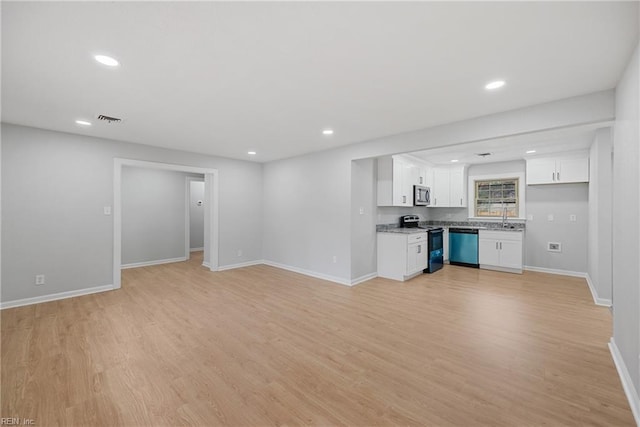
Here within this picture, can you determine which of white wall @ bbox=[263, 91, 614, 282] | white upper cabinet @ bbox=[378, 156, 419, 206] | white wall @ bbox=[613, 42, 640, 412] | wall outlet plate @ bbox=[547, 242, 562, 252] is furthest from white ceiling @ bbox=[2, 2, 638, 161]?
wall outlet plate @ bbox=[547, 242, 562, 252]

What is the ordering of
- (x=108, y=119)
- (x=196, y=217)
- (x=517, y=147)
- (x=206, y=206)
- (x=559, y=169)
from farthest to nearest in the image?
(x=196, y=217) → (x=206, y=206) → (x=559, y=169) → (x=517, y=147) → (x=108, y=119)

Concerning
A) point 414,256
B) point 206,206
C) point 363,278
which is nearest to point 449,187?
point 414,256

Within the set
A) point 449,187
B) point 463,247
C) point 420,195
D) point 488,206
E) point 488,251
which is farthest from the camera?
point 449,187

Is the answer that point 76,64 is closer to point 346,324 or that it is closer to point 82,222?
point 82,222

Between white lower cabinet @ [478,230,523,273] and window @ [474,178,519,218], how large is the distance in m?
0.92

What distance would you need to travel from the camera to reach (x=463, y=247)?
21.0 ft

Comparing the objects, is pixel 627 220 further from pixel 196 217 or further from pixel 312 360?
pixel 196 217

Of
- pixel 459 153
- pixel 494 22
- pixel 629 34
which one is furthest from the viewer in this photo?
pixel 459 153

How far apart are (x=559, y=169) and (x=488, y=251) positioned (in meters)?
2.13

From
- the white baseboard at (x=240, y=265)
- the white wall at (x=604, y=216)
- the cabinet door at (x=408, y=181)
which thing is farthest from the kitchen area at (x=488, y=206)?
the white baseboard at (x=240, y=265)

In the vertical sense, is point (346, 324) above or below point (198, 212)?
below

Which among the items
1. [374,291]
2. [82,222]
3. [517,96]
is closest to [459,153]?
[517,96]

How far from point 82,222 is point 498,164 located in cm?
845

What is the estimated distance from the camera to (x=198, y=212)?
8.26 m
